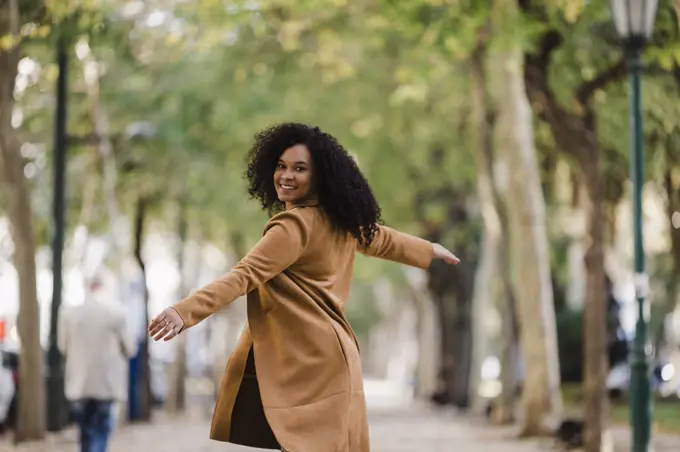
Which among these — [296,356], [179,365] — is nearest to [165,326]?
[296,356]

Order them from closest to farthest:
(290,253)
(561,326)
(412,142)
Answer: (290,253) < (412,142) < (561,326)

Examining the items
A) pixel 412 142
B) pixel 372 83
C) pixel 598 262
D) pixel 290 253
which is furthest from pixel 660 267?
pixel 290 253

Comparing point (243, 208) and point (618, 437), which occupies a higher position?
point (243, 208)

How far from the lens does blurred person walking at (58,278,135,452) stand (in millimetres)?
11430

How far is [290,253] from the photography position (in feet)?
18.7

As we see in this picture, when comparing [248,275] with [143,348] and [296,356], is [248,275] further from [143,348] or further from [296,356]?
[143,348]

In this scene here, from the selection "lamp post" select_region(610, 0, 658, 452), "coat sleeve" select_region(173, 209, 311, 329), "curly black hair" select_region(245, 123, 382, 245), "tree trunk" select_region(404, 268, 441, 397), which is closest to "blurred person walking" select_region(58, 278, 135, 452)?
"lamp post" select_region(610, 0, 658, 452)

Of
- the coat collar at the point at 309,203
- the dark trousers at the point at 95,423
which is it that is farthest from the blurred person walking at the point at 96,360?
the coat collar at the point at 309,203

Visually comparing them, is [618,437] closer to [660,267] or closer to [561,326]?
[561,326]

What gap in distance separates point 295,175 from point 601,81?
1048 centimetres

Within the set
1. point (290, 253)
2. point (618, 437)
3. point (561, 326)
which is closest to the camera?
point (290, 253)

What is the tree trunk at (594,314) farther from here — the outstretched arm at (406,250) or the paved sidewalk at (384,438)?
the outstretched arm at (406,250)

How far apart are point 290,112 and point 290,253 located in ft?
66.7

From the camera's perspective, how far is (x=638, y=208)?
11539 mm
